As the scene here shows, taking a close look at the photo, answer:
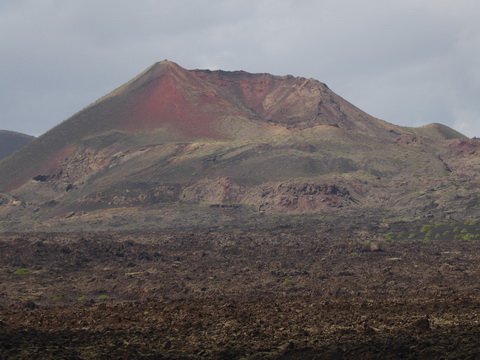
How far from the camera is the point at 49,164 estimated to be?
14950 centimetres

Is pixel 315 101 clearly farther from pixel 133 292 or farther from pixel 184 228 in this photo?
pixel 133 292

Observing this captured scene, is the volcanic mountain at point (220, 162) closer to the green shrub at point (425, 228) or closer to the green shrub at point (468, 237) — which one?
the green shrub at point (425, 228)

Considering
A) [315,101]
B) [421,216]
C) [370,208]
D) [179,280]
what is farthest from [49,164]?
[179,280]

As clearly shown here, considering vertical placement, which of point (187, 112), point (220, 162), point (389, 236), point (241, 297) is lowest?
point (241, 297)

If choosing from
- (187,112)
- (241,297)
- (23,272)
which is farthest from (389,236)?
(187,112)

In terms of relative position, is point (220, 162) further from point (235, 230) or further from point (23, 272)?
point (23, 272)

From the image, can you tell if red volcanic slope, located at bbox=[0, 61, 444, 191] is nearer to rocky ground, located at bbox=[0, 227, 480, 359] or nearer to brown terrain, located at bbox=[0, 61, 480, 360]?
brown terrain, located at bbox=[0, 61, 480, 360]

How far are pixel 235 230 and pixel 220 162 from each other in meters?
39.2

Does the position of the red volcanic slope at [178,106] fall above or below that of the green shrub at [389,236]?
above

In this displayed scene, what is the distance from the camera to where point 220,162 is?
124500 millimetres

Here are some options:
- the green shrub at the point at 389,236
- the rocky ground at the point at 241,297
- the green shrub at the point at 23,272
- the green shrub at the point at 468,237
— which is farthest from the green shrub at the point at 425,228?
the green shrub at the point at 23,272

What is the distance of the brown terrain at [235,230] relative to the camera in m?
25.3

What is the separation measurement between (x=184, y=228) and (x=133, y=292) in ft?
160

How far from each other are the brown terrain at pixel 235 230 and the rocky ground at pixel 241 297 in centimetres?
15
